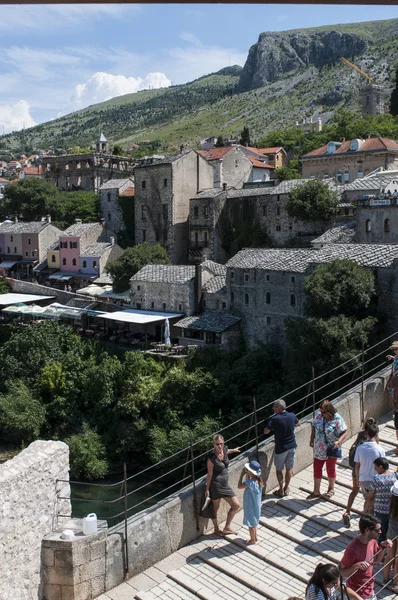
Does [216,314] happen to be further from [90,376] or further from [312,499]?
[312,499]

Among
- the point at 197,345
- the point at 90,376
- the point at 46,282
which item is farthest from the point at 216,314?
the point at 46,282

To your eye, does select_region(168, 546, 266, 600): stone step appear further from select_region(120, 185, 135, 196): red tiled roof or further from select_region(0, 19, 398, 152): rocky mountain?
select_region(0, 19, 398, 152): rocky mountain

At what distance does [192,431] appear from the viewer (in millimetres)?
28219

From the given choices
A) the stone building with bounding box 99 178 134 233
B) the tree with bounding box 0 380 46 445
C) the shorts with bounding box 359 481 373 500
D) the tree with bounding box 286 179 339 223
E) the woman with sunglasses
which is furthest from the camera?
the stone building with bounding box 99 178 134 233

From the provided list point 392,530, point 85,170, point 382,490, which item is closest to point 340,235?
point 382,490

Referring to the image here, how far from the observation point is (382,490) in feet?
26.4

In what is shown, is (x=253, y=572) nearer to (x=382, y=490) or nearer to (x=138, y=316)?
(x=382, y=490)

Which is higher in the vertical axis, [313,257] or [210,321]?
[313,257]

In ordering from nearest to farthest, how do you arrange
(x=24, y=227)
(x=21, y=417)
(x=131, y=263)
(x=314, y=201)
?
(x=21, y=417), (x=314, y=201), (x=131, y=263), (x=24, y=227)

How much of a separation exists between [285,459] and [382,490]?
7.07ft

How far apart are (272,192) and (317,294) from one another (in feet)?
58.6

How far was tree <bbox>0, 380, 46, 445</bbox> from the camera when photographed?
103 feet

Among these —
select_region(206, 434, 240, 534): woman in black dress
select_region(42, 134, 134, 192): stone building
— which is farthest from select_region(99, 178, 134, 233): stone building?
select_region(206, 434, 240, 534): woman in black dress

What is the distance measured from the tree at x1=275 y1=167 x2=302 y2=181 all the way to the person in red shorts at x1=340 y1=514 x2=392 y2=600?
49949 millimetres
